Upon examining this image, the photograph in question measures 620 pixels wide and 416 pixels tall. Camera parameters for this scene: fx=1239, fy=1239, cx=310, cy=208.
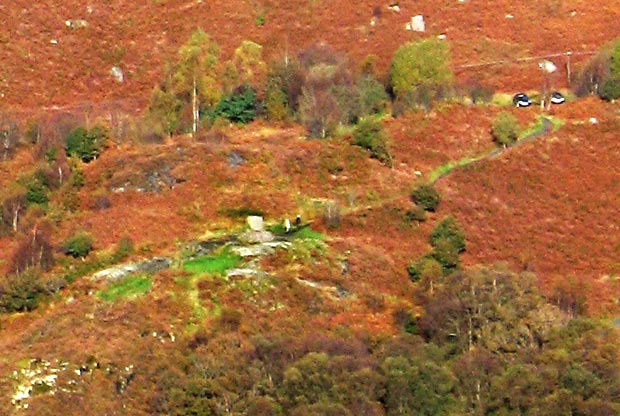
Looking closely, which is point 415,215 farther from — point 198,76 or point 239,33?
point 239,33

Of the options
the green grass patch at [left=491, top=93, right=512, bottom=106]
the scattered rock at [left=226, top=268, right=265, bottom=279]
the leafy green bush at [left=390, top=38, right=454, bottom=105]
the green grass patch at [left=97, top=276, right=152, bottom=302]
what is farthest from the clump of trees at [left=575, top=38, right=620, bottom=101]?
the green grass patch at [left=97, top=276, right=152, bottom=302]

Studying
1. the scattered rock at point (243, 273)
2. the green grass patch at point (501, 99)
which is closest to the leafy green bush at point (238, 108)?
the green grass patch at point (501, 99)

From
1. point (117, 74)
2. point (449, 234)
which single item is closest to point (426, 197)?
point (449, 234)

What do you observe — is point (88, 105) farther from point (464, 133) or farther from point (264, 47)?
point (464, 133)

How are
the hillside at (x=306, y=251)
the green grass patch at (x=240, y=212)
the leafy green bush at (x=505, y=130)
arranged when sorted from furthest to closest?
the leafy green bush at (x=505, y=130), the green grass patch at (x=240, y=212), the hillside at (x=306, y=251)

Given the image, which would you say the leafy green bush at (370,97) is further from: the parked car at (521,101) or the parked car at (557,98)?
the parked car at (557,98)
